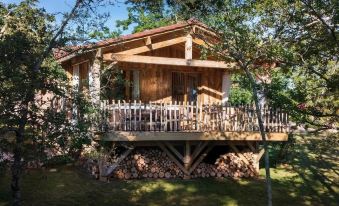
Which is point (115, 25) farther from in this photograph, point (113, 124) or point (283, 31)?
point (283, 31)

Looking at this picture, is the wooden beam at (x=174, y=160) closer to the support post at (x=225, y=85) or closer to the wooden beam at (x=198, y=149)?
the wooden beam at (x=198, y=149)

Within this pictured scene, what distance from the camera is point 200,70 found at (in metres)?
20.2

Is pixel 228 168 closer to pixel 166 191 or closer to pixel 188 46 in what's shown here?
pixel 166 191

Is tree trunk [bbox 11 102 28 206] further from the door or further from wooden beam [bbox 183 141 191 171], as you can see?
the door

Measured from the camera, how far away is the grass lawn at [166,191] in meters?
13.0

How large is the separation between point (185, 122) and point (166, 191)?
2.71 m

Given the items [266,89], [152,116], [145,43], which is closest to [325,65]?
[266,89]

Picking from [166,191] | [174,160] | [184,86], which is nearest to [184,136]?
[174,160]

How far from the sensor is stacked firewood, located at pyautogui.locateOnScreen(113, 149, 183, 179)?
15.3m

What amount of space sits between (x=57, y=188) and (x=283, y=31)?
8047 millimetres

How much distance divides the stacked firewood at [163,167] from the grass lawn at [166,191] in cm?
43

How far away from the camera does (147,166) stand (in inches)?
613

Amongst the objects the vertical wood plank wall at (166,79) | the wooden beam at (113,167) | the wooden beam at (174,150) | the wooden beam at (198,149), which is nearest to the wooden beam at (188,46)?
the vertical wood plank wall at (166,79)

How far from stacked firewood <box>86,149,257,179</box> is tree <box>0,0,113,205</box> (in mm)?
5978
